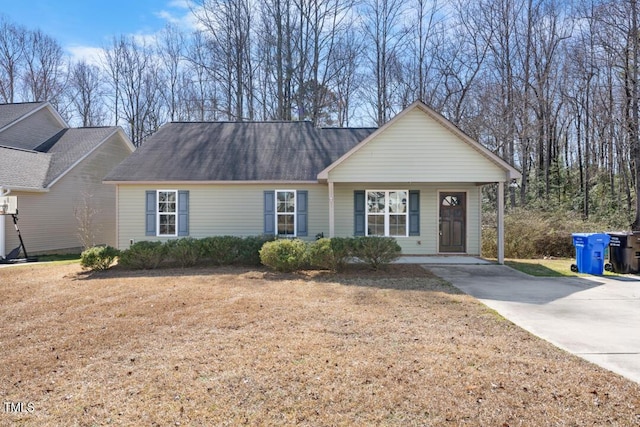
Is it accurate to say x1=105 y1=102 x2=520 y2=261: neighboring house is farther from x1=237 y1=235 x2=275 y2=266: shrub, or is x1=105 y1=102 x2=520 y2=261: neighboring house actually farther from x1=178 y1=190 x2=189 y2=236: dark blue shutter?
x1=237 y1=235 x2=275 y2=266: shrub

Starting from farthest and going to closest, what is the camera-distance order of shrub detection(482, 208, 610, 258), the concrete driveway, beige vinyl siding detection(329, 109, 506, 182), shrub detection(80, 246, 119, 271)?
shrub detection(482, 208, 610, 258), beige vinyl siding detection(329, 109, 506, 182), shrub detection(80, 246, 119, 271), the concrete driveway

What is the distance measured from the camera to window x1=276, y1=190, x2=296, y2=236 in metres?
13.2

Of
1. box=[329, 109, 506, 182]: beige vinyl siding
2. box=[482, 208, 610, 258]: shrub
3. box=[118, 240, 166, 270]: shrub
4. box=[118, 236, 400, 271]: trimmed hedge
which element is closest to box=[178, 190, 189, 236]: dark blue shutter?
box=[118, 236, 400, 271]: trimmed hedge

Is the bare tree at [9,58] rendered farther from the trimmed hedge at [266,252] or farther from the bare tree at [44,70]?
the trimmed hedge at [266,252]

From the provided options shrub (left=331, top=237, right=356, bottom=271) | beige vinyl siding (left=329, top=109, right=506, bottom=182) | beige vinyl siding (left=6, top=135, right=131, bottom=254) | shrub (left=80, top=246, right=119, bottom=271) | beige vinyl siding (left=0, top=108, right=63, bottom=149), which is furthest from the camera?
beige vinyl siding (left=0, top=108, right=63, bottom=149)

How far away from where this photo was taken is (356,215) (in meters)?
13.0

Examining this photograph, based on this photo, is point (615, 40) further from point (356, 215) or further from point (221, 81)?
point (221, 81)

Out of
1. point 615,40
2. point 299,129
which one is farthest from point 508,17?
point 299,129

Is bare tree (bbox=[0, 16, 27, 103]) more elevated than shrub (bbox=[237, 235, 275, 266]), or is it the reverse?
Result: bare tree (bbox=[0, 16, 27, 103])

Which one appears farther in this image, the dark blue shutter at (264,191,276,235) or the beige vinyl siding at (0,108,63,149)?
the beige vinyl siding at (0,108,63,149)

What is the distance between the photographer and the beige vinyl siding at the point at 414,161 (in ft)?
36.1

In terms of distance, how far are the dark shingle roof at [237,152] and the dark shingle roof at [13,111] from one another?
30.3 feet

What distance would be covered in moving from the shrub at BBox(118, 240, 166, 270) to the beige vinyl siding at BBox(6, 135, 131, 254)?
7332 millimetres

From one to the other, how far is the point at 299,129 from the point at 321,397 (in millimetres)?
13799
